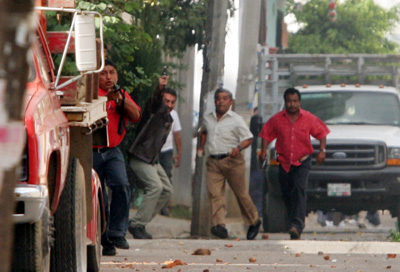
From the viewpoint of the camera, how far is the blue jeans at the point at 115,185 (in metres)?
8.48

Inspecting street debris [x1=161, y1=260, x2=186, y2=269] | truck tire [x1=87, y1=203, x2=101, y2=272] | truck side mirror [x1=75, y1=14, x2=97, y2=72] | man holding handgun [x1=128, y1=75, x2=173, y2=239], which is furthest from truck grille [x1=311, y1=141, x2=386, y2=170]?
truck side mirror [x1=75, y1=14, x2=97, y2=72]

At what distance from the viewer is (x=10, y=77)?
1692mm

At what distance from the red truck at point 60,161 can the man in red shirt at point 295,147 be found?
4.79 meters

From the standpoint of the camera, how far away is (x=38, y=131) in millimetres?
4820

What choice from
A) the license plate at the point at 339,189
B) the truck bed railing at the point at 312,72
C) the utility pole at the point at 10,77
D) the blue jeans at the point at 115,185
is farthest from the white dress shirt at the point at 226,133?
the utility pole at the point at 10,77

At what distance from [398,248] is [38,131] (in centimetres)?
562

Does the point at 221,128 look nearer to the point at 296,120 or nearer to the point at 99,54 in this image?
the point at 296,120

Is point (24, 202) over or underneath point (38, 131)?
underneath

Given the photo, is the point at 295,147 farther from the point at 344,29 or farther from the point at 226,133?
the point at 344,29

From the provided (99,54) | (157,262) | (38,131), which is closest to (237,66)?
(157,262)

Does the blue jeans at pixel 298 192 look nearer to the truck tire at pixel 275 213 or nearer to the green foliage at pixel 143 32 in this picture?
the truck tire at pixel 275 213

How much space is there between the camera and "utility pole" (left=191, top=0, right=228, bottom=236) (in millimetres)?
12211

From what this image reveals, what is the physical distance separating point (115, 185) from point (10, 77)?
6878 millimetres

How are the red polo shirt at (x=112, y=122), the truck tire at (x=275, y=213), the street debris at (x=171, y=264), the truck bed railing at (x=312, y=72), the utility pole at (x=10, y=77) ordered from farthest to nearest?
the truck bed railing at (x=312, y=72) < the truck tire at (x=275, y=213) < the red polo shirt at (x=112, y=122) < the street debris at (x=171, y=264) < the utility pole at (x=10, y=77)
